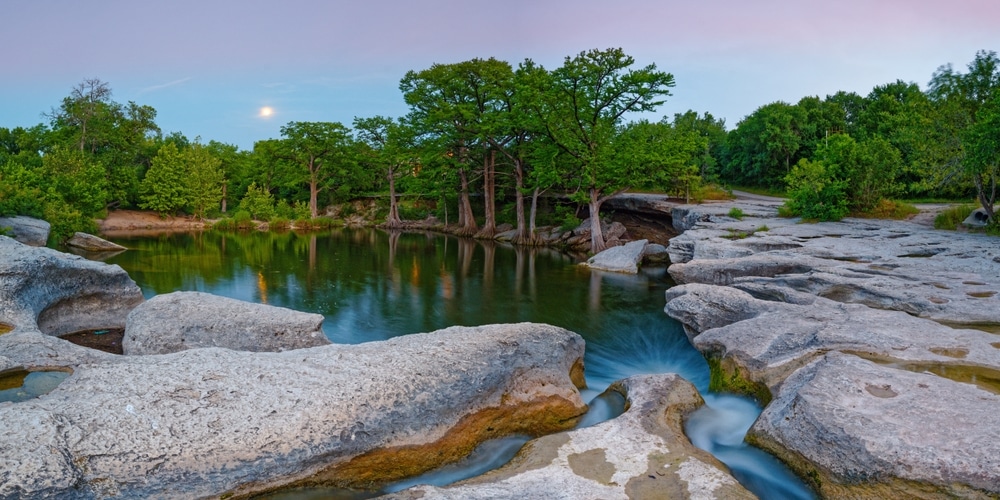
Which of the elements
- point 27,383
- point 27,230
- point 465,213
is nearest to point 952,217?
point 27,383

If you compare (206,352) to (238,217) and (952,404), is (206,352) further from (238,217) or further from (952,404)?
(238,217)

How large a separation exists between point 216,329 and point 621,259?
63.9 feet

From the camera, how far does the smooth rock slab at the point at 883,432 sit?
16.4ft

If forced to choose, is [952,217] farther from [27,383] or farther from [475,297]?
[27,383]

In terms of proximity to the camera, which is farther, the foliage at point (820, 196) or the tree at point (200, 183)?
the tree at point (200, 183)

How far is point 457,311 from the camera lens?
16.9 metres

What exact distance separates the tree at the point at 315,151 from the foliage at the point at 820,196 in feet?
141

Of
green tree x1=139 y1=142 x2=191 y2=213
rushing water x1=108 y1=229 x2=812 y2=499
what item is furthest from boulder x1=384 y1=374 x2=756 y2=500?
green tree x1=139 y1=142 x2=191 y2=213

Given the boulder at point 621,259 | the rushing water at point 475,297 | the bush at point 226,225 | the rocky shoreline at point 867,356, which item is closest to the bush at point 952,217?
the rocky shoreline at point 867,356

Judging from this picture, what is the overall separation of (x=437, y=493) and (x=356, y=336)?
9.02 m

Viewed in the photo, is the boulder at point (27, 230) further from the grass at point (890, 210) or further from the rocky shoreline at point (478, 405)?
the grass at point (890, 210)

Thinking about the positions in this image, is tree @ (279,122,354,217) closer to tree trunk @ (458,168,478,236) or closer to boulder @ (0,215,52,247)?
tree trunk @ (458,168,478,236)

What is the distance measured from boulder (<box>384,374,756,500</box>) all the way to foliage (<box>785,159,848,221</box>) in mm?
19596

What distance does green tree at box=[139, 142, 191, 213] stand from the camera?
1881 inches
